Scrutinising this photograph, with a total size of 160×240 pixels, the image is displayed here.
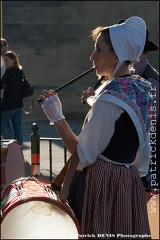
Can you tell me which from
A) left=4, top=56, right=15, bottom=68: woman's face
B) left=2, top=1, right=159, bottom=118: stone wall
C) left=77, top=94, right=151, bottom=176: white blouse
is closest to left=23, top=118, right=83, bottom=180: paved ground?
left=4, top=56, right=15, bottom=68: woman's face

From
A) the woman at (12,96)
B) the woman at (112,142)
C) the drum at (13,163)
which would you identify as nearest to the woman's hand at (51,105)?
the woman at (112,142)

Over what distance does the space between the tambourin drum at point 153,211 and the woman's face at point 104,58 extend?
0.91m

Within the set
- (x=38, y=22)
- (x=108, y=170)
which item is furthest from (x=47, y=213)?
(x=38, y=22)

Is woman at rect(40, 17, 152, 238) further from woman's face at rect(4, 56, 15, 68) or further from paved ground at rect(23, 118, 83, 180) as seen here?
woman's face at rect(4, 56, 15, 68)

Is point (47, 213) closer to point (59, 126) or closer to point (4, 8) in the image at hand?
point (59, 126)

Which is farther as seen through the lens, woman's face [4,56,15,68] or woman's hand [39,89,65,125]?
woman's face [4,56,15,68]

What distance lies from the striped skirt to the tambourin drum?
251 mm

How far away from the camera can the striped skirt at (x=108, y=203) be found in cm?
436

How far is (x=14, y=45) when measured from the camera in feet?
60.4

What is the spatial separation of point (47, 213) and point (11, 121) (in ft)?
23.6

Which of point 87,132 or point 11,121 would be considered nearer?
point 87,132

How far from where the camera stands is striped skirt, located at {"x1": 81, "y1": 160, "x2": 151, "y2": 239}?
4.36 m

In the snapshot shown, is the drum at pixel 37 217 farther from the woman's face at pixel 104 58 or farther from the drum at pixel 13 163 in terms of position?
the woman's face at pixel 104 58

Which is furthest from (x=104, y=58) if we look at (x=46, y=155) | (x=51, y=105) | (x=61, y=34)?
(x=61, y=34)
